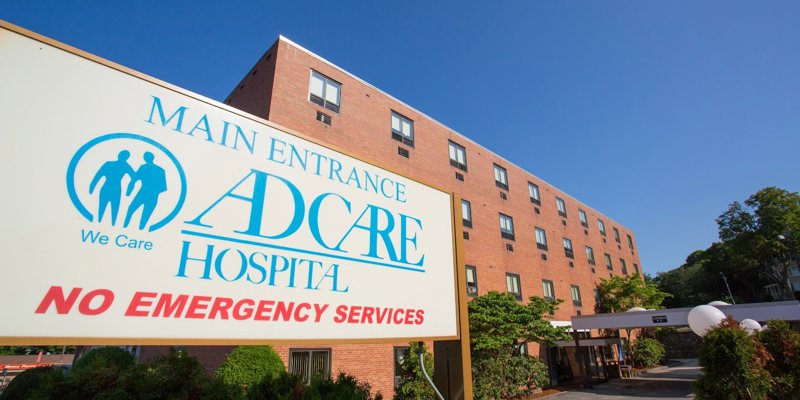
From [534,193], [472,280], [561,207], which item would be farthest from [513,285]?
[561,207]

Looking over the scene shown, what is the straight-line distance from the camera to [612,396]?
Answer: 675 inches

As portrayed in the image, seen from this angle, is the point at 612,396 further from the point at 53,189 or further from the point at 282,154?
the point at 53,189

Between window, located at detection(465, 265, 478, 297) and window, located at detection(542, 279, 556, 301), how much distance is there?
7.93m

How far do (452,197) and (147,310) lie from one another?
11.2ft

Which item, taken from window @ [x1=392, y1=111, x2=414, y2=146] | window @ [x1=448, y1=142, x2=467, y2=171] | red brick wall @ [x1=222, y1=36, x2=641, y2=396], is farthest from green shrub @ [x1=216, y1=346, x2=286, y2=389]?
window @ [x1=448, y1=142, x2=467, y2=171]

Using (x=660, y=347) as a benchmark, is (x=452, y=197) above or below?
above

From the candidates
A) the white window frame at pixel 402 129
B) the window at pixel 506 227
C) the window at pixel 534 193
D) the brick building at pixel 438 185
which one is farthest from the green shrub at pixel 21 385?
the window at pixel 534 193

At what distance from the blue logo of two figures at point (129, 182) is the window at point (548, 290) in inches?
1008

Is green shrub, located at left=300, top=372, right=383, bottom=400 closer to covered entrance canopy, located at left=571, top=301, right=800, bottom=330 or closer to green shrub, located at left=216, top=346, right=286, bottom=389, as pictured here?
green shrub, located at left=216, top=346, right=286, bottom=389

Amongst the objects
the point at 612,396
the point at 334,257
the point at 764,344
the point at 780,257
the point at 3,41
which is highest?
the point at 780,257

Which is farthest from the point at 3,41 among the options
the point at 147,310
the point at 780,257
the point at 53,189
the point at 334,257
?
the point at 780,257

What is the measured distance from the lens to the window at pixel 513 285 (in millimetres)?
22156

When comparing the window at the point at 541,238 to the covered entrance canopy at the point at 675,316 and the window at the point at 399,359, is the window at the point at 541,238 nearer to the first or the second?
the covered entrance canopy at the point at 675,316

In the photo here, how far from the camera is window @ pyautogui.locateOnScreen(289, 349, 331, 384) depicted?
472 inches
